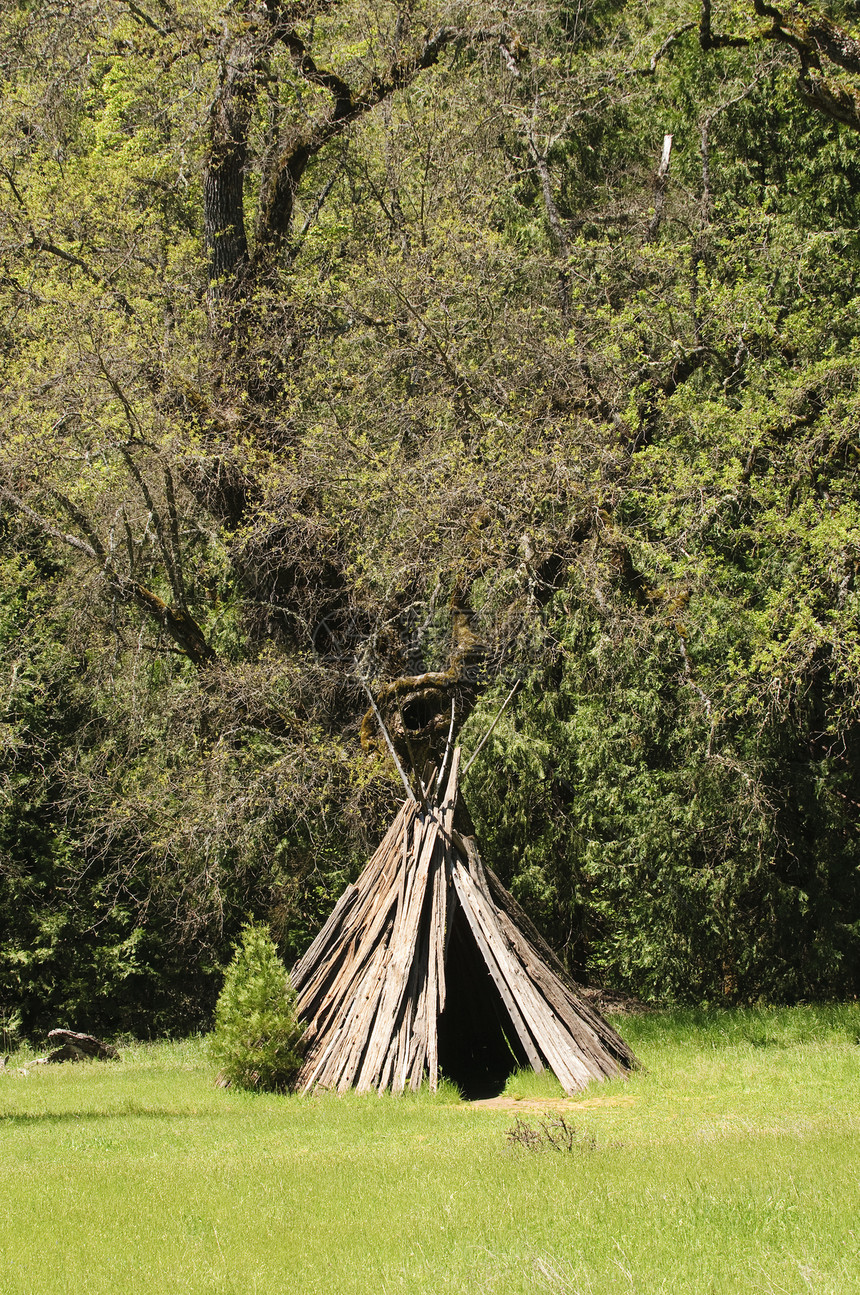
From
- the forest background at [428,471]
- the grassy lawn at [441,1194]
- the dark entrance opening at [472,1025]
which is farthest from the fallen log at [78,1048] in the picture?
the dark entrance opening at [472,1025]

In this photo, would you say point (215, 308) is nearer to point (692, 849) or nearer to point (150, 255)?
point (150, 255)

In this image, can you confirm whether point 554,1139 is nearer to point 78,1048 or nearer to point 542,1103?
point 542,1103

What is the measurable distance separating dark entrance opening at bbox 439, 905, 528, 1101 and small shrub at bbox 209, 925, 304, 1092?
1.31 meters

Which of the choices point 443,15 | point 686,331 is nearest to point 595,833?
point 686,331

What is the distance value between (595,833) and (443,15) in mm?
9626

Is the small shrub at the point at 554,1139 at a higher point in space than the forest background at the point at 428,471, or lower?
lower

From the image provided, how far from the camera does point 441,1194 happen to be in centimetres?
502

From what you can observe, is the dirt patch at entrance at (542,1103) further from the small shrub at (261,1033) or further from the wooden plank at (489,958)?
the small shrub at (261,1033)

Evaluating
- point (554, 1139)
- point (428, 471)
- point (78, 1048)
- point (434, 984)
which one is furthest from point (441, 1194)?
point (78, 1048)

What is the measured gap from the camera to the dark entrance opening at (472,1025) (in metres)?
9.41

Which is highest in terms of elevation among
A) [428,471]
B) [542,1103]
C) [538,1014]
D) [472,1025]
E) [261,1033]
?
[428,471]

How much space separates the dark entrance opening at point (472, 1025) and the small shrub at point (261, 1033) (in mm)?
1309

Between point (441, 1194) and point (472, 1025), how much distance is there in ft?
16.2

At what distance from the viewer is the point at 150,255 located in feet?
41.8
